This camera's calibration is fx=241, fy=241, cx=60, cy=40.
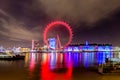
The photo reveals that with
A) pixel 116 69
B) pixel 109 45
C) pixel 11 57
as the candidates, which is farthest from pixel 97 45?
pixel 116 69

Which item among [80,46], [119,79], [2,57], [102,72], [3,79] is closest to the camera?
[119,79]

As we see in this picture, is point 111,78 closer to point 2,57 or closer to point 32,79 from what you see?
point 32,79

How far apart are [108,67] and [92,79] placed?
4.91 metres

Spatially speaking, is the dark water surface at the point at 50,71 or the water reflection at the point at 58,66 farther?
the water reflection at the point at 58,66

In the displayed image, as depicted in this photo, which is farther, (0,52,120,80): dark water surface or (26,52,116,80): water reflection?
(26,52,116,80): water reflection

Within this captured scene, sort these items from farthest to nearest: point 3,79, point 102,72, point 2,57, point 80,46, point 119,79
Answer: point 80,46, point 2,57, point 102,72, point 3,79, point 119,79

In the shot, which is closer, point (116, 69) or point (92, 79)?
point (92, 79)

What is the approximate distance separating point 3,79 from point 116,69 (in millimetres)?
13783

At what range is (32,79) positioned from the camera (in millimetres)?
26344

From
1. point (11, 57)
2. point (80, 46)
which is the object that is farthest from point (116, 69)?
point (80, 46)

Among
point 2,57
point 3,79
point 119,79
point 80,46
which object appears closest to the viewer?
point 119,79

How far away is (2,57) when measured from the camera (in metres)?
65.4

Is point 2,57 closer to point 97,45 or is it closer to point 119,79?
point 119,79

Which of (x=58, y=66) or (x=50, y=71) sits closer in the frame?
(x=50, y=71)
